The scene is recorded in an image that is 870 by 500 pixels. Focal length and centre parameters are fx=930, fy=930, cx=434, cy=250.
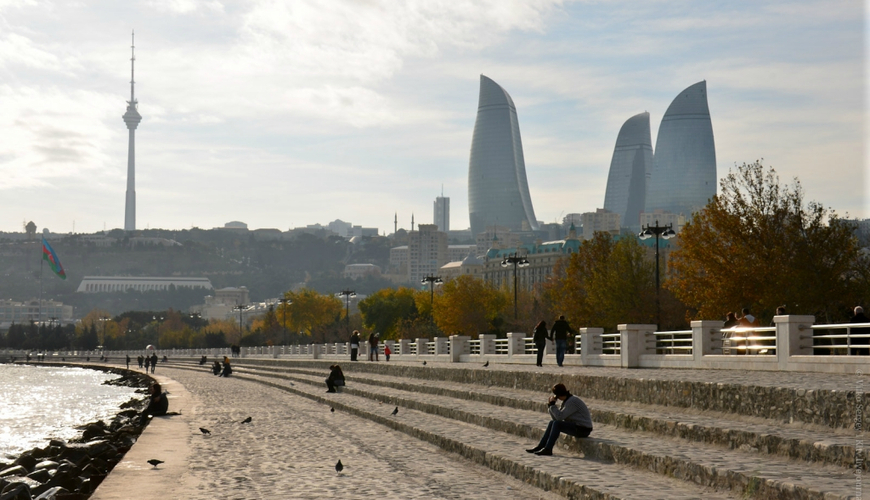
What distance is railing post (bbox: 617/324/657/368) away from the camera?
84.8 feet

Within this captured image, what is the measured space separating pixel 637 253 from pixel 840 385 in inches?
2397

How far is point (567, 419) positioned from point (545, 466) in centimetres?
129

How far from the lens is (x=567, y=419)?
1400 cm

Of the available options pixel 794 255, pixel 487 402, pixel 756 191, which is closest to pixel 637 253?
pixel 756 191

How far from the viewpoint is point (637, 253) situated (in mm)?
73250

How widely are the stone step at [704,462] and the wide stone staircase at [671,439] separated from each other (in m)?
0.01

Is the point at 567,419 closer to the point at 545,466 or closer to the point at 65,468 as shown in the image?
the point at 545,466

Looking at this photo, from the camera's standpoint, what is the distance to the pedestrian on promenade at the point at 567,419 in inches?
544

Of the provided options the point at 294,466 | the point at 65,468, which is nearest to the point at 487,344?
the point at 65,468

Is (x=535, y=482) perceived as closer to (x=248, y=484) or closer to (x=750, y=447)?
(x=750, y=447)

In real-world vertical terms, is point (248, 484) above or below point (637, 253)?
below

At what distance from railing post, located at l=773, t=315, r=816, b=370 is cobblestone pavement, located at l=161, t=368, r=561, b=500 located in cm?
710

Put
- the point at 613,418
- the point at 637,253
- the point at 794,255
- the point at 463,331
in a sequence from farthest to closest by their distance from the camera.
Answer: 1. the point at 463,331
2. the point at 637,253
3. the point at 794,255
4. the point at 613,418

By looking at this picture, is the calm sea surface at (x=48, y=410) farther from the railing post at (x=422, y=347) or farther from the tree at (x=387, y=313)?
the tree at (x=387, y=313)
